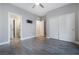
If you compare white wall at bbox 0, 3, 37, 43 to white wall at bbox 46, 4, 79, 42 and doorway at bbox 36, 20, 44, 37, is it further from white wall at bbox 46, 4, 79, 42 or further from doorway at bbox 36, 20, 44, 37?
white wall at bbox 46, 4, 79, 42

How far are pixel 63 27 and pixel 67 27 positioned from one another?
0.13m

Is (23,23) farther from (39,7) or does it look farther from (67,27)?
(67,27)

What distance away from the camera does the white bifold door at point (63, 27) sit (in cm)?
258

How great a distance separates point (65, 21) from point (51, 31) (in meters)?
0.59

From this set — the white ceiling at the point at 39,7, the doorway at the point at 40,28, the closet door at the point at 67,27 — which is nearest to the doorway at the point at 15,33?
the white ceiling at the point at 39,7

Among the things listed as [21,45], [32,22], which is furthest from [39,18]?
[21,45]

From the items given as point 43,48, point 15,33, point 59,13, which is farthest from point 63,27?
point 15,33

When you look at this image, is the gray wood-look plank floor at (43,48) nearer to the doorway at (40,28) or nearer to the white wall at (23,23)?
the doorway at (40,28)

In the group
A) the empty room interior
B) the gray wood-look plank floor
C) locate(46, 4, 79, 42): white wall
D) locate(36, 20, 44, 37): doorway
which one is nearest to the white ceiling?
the empty room interior

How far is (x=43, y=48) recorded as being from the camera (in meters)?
2.43

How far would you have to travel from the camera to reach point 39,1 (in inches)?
89.2
